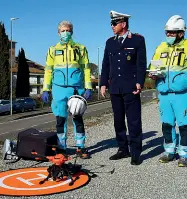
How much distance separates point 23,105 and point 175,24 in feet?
111

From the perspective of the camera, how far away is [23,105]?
1516 inches

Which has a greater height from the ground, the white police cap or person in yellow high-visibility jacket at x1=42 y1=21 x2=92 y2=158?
the white police cap

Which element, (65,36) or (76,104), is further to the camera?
(65,36)

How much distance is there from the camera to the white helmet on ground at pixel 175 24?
5730 millimetres

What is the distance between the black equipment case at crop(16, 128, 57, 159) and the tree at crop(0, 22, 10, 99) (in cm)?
4005

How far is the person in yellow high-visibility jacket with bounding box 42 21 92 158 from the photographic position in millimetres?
6254

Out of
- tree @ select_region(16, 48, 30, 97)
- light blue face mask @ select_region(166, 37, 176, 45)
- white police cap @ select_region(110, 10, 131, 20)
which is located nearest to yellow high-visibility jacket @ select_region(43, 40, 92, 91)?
white police cap @ select_region(110, 10, 131, 20)

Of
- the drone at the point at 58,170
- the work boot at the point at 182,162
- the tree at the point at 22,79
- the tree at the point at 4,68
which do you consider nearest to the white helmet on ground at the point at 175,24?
the work boot at the point at 182,162

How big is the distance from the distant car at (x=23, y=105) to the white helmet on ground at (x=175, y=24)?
32388 millimetres

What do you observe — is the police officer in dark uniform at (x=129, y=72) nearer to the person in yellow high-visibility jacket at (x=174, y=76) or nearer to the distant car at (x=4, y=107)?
the person in yellow high-visibility jacket at (x=174, y=76)

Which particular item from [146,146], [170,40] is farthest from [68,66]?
[146,146]

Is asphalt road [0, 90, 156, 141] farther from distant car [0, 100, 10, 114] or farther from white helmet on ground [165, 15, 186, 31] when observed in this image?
white helmet on ground [165, 15, 186, 31]

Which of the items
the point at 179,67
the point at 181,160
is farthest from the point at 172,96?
the point at 181,160

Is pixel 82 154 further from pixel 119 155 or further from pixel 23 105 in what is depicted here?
pixel 23 105
